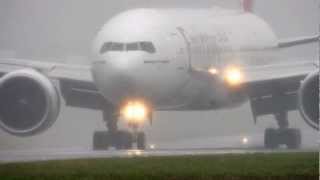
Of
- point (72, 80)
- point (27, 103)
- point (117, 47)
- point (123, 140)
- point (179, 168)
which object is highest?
point (117, 47)

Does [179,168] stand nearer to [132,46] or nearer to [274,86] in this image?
[132,46]

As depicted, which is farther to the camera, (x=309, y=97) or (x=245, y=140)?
(x=245, y=140)

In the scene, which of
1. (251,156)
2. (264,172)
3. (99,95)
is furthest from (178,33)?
(264,172)

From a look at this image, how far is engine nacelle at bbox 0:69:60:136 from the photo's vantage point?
3019 centimetres

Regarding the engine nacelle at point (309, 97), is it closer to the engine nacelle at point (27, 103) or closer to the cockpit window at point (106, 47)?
the cockpit window at point (106, 47)

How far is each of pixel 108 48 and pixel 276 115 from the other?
5401mm

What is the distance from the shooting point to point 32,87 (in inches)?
1243

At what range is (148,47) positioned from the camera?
30562 millimetres

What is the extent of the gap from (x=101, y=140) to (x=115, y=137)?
52cm

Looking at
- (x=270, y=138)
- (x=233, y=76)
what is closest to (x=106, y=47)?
(x=233, y=76)

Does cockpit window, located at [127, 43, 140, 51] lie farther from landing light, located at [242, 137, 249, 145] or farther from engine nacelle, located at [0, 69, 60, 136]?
landing light, located at [242, 137, 249, 145]

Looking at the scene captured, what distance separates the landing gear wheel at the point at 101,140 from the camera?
31125 millimetres

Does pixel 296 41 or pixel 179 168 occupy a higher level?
pixel 296 41

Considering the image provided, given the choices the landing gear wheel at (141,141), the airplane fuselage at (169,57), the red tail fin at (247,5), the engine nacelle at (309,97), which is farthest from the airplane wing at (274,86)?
the red tail fin at (247,5)
